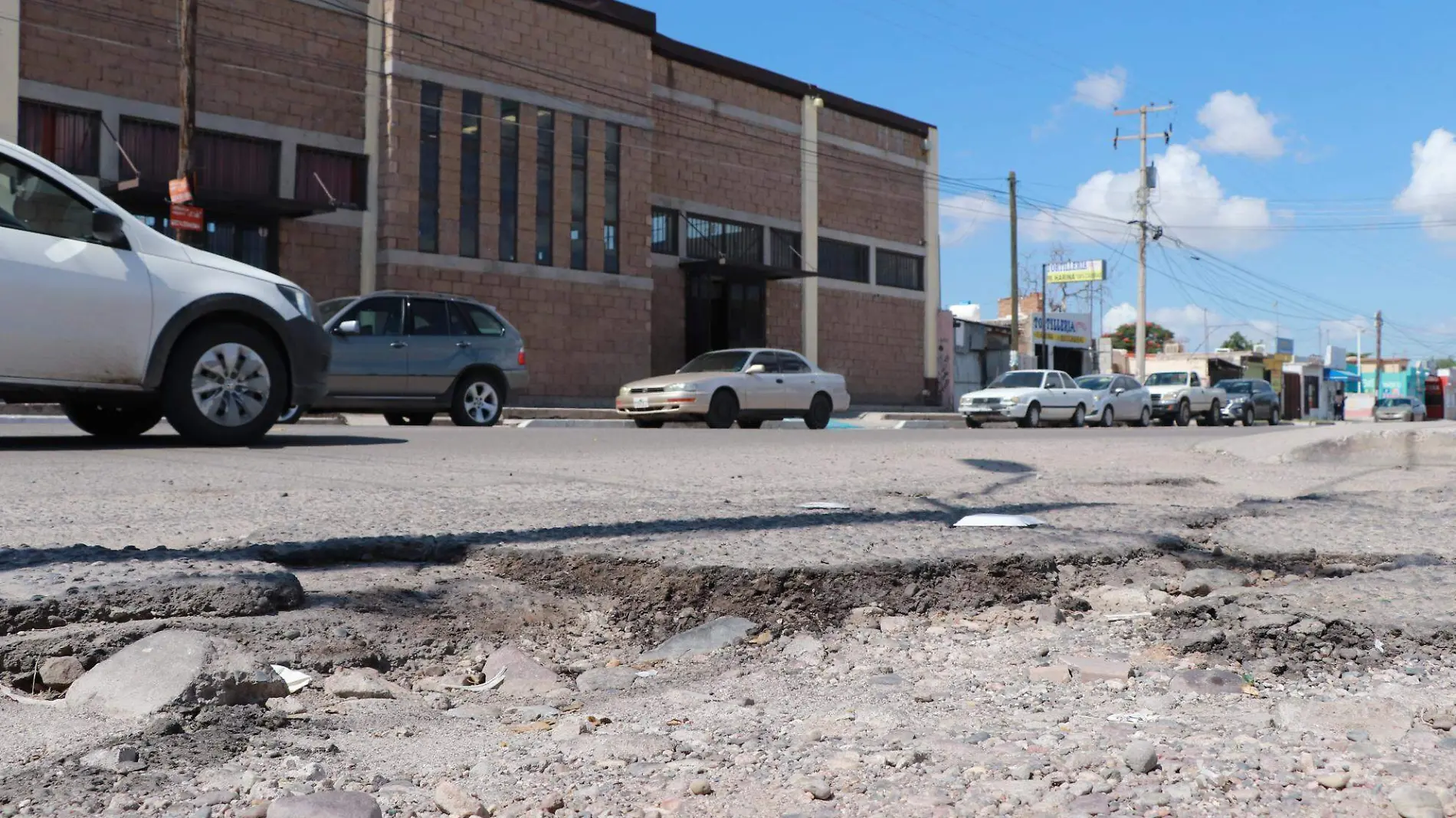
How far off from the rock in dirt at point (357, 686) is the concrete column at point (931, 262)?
36021 mm

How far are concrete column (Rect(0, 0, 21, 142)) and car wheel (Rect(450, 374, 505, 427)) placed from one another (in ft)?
32.8

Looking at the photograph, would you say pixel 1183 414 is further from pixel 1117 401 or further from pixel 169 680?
pixel 169 680

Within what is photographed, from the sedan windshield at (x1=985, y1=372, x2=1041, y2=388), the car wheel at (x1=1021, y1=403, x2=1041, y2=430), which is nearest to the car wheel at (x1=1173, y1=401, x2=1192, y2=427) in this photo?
the sedan windshield at (x1=985, y1=372, x2=1041, y2=388)

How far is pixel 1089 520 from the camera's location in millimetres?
5051

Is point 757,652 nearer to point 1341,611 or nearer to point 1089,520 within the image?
point 1341,611

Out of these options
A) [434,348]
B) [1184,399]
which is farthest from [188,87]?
[1184,399]

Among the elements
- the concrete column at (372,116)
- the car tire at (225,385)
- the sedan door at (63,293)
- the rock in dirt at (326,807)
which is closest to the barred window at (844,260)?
the concrete column at (372,116)

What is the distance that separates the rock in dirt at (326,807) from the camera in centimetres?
181

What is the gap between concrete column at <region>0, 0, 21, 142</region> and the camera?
19.0m

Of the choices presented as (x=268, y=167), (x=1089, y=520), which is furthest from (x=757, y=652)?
(x=268, y=167)

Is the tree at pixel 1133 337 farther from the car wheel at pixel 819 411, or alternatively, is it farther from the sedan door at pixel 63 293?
the sedan door at pixel 63 293

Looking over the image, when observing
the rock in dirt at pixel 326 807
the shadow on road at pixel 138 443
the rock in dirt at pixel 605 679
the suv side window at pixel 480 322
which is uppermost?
the suv side window at pixel 480 322

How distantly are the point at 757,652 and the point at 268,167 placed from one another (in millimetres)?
21729

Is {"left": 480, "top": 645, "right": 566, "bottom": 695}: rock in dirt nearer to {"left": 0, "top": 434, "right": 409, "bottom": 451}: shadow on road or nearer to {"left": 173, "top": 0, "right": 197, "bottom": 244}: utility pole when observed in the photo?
{"left": 0, "top": 434, "right": 409, "bottom": 451}: shadow on road
